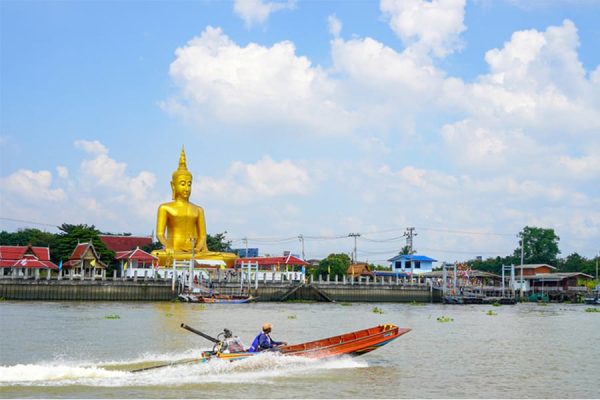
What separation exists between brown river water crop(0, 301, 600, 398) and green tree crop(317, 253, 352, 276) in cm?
5707

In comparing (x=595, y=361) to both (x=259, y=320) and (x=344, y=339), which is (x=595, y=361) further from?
(x=259, y=320)

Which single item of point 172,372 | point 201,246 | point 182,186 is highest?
point 182,186

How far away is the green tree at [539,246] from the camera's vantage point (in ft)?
351

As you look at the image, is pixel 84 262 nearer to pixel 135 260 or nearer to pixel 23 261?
pixel 135 260

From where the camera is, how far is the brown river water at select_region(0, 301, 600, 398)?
17.1 m

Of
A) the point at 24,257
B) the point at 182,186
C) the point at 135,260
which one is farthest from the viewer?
the point at 135,260

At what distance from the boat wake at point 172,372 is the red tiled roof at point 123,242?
246ft

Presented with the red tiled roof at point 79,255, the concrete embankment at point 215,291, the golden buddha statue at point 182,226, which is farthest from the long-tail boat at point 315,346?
the red tiled roof at point 79,255

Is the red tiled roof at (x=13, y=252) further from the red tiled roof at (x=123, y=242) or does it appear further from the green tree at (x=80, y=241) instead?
the red tiled roof at (x=123, y=242)

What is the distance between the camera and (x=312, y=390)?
1711cm

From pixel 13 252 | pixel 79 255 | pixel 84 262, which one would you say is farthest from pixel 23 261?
pixel 84 262

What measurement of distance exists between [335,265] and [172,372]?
→ 78.0 meters

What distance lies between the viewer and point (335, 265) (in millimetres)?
95750

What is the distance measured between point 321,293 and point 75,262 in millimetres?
27174
